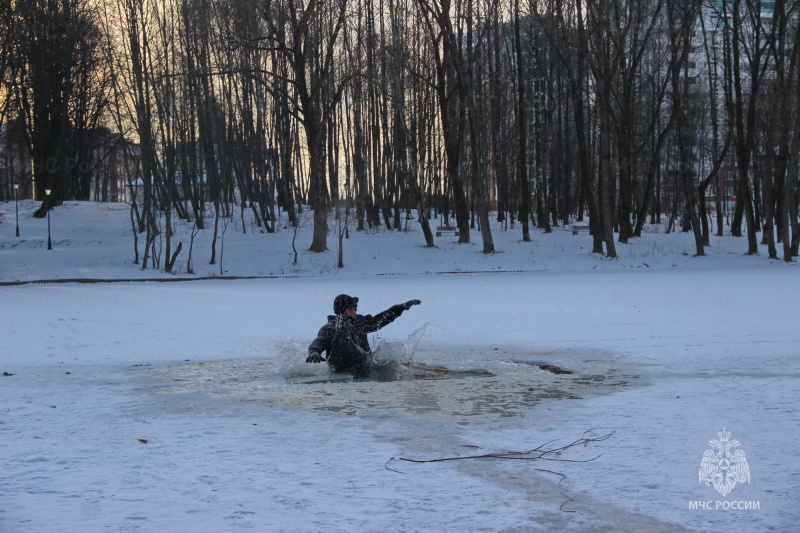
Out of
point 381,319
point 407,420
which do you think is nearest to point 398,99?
point 381,319

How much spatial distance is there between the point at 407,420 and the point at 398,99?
105ft

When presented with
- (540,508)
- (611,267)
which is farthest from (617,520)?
(611,267)

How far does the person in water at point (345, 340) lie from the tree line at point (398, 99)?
24.1m

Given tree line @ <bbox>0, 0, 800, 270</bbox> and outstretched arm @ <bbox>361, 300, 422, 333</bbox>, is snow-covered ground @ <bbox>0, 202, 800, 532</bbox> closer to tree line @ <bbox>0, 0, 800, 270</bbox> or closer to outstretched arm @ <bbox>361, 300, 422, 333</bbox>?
outstretched arm @ <bbox>361, 300, 422, 333</bbox>

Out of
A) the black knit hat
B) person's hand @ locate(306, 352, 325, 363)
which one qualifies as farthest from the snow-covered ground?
the black knit hat

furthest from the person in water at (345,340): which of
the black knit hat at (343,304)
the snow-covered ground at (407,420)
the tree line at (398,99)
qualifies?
the tree line at (398,99)

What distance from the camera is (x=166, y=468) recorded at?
517 cm

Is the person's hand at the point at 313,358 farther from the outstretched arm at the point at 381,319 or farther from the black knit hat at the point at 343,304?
the outstretched arm at the point at 381,319

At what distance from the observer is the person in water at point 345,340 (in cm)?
896

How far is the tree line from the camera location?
33.9m

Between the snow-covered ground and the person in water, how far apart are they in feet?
1.19

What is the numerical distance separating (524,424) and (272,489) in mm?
2382

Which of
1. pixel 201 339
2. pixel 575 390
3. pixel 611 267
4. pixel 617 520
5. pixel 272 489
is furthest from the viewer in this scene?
pixel 611 267

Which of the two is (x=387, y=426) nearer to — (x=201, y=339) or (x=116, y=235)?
(x=201, y=339)
